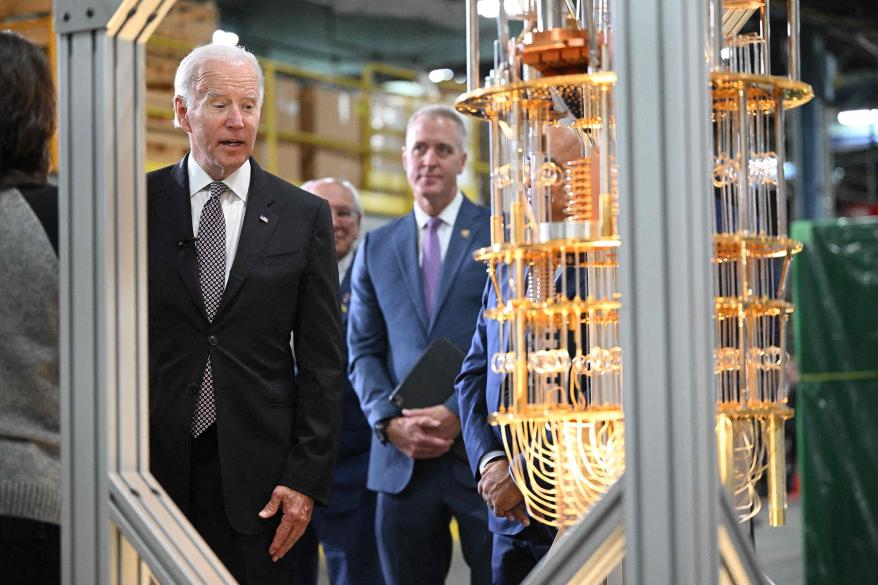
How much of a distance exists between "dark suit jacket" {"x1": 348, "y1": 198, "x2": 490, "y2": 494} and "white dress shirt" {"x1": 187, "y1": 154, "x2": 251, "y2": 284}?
46.4 inches

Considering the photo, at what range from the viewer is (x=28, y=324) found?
2355 millimetres

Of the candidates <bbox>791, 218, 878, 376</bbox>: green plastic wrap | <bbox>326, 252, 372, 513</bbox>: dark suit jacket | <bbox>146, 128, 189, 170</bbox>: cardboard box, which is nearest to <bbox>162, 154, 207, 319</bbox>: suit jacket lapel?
<bbox>326, 252, 372, 513</bbox>: dark suit jacket

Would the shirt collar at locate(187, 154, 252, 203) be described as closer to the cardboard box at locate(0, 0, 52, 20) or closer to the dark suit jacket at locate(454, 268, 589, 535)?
the dark suit jacket at locate(454, 268, 589, 535)

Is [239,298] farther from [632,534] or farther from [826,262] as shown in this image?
[826,262]

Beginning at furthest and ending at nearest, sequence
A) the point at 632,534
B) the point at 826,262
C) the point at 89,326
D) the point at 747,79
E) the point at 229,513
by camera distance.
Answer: the point at 826,262, the point at 229,513, the point at 89,326, the point at 747,79, the point at 632,534

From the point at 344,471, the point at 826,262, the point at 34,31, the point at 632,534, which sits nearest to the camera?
the point at 632,534

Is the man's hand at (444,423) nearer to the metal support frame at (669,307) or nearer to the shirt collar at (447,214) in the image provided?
the shirt collar at (447,214)

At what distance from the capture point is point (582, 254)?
2457 mm

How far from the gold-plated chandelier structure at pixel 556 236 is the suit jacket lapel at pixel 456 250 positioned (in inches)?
60.1

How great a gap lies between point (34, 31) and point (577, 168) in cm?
518

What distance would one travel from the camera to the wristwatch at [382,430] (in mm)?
3834

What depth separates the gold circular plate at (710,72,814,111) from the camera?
2.19m

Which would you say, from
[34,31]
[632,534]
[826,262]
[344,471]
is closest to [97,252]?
[632,534]

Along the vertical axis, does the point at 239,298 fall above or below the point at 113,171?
below
